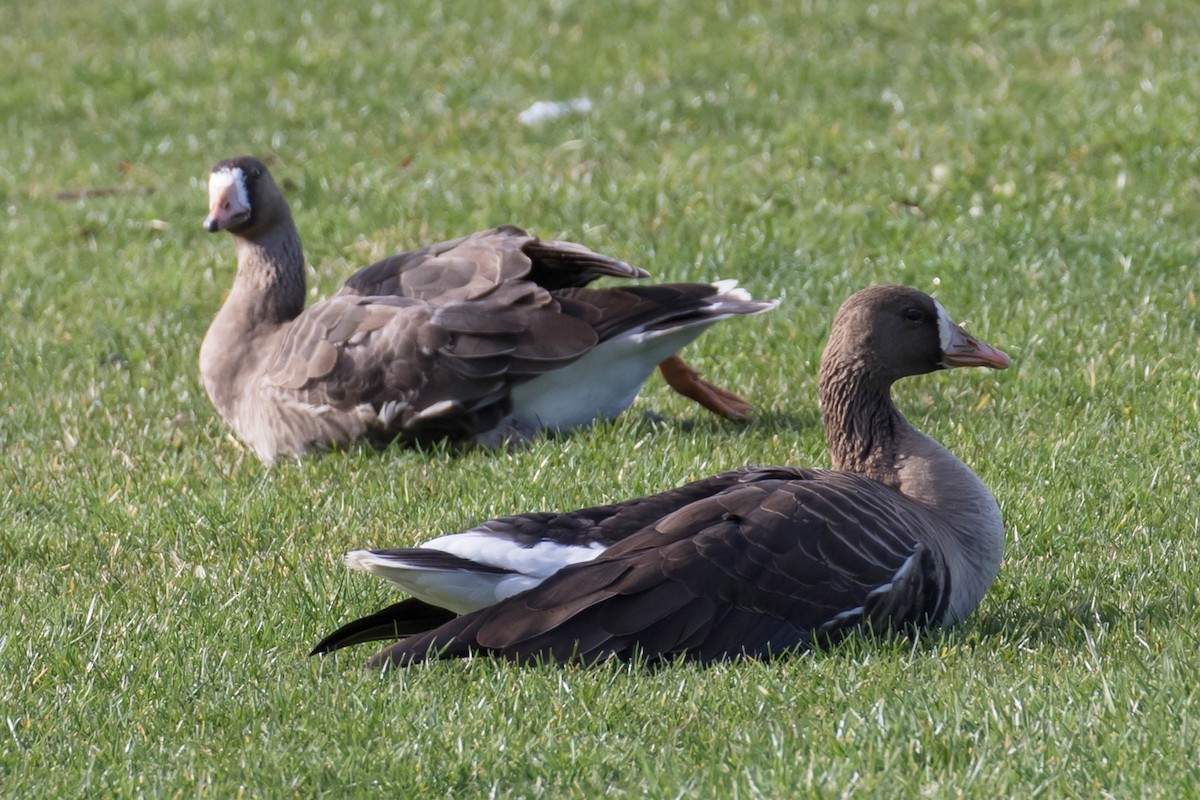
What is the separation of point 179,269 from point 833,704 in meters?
7.00

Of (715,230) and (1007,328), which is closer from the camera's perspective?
(1007,328)

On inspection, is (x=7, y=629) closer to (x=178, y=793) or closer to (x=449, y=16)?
A: (x=178, y=793)

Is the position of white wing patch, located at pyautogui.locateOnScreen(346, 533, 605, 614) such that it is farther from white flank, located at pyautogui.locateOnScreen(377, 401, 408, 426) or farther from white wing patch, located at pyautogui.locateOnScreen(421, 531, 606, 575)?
white flank, located at pyautogui.locateOnScreen(377, 401, 408, 426)

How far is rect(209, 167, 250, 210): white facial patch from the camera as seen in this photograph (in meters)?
7.91

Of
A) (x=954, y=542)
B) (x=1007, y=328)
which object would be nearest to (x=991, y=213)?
(x=1007, y=328)

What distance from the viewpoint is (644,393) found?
7965 mm

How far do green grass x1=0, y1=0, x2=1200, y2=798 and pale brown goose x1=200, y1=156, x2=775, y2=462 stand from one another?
0.24m

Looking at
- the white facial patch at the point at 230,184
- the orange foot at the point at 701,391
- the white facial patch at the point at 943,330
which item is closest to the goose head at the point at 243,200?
the white facial patch at the point at 230,184

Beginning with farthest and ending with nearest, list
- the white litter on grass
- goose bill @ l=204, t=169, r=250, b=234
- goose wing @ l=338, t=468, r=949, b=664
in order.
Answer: the white litter on grass
goose bill @ l=204, t=169, r=250, b=234
goose wing @ l=338, t=468, r=949, b=664

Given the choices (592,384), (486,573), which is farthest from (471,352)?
(486,573)

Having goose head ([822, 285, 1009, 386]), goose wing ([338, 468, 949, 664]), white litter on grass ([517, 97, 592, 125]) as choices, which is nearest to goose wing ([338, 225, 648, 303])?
goose head ([822, 285, 1009, 386])

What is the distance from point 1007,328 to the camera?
7832mm

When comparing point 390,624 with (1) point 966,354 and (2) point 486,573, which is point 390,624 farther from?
(1) point 966,354

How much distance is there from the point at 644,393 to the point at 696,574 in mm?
3509
